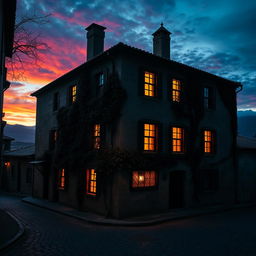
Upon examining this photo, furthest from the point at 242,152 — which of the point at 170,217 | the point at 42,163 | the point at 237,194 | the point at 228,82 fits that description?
the point at 42,163

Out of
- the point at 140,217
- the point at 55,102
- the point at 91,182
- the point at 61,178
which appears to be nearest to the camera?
the point at 140,217

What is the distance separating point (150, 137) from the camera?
15.7 m

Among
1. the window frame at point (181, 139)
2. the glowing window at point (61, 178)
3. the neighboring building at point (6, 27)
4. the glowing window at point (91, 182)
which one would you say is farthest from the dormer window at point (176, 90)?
the neighboring building at point (6, 27)

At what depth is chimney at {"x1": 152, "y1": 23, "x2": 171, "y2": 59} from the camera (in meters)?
20.1

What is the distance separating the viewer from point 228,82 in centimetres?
2000

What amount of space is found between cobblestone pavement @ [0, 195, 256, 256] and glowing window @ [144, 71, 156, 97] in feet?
23.9

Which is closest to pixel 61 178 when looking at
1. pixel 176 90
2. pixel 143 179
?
pixel 143 179

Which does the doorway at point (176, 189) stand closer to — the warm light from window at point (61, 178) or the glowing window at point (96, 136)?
the glowing window at point (96, 136)

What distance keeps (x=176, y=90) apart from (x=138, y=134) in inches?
172

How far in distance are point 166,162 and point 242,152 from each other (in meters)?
8.27

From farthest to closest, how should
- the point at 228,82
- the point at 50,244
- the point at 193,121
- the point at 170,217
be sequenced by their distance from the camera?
the point at 228,82, the point at 193,121, the point at 170,217, the point at 50,244

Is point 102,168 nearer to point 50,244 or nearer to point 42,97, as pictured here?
point 50,244

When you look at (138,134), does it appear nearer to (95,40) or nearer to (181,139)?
(181,139)

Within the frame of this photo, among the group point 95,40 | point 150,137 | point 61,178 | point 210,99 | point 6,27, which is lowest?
point 61,178
